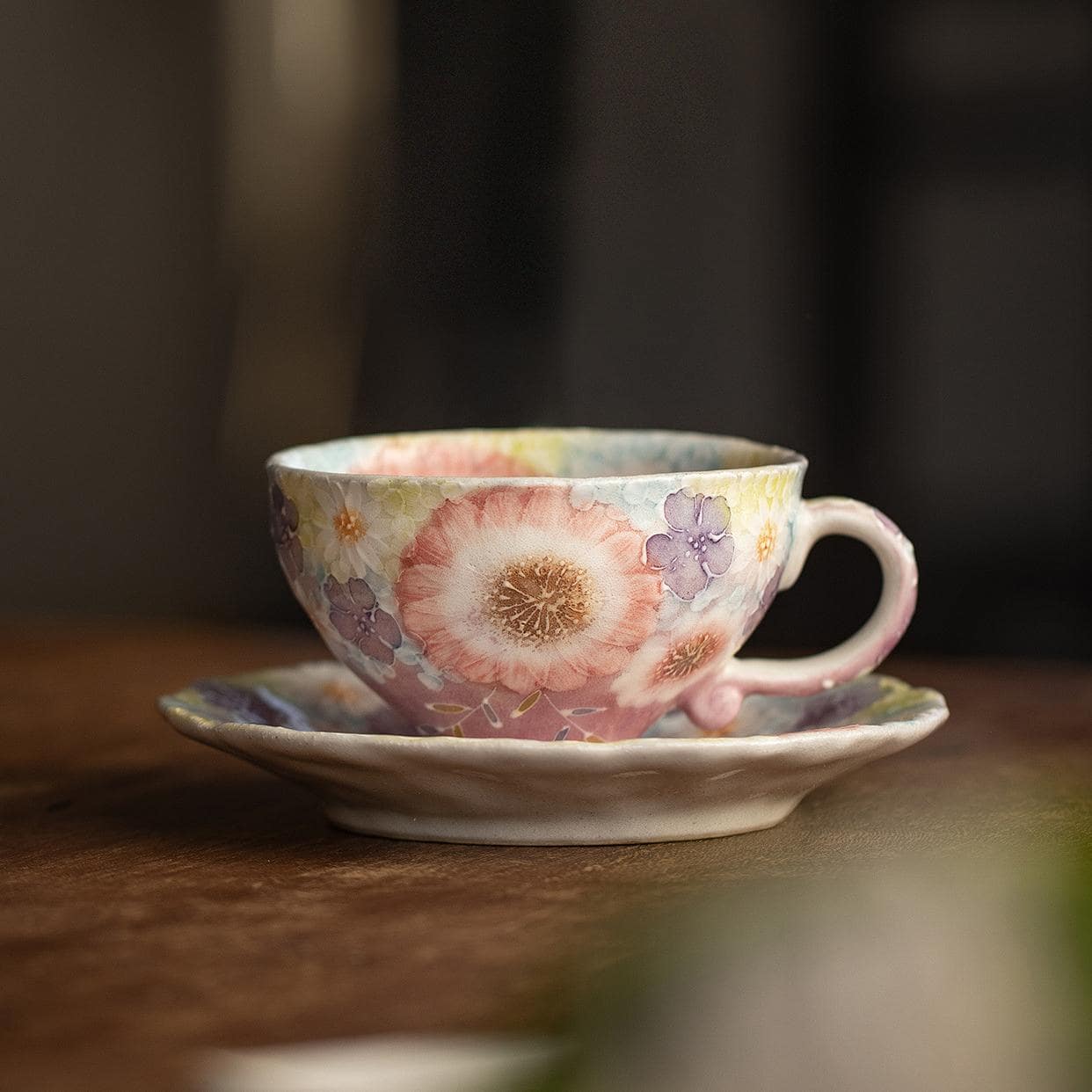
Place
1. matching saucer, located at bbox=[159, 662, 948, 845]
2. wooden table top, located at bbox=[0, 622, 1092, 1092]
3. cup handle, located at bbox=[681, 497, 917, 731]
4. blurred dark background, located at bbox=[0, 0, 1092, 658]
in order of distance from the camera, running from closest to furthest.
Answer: wooden table top, located at bbox=[0, 622, 1092, 1092]
matching saucer, located at bbox=[159, 662, 948, 845]
cup handle, located at bbox=[681, 497, 917, 731]
blurred dark background, located at bbox=[0, 0, 1092, 658]

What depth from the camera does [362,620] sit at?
54 cm

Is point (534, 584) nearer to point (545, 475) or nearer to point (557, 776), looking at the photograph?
point (557, 776)

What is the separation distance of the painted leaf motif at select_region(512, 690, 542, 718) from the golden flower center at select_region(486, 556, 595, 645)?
0.02 meters

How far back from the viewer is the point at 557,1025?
36cm

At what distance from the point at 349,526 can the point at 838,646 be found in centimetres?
18

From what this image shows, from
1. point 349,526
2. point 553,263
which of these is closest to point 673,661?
point 349,526

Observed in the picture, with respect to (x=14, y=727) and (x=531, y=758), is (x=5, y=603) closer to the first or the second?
(x=14, y=727)

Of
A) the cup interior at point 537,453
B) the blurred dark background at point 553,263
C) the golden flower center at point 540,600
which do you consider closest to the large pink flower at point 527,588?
the golden flower center at point 540,600

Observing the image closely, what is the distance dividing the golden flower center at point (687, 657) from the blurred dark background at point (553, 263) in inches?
34.7

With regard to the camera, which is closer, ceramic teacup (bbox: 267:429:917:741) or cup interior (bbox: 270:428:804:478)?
ceramic teacup (bbox: 267:429:917:741)

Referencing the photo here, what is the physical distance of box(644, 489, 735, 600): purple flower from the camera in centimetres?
52

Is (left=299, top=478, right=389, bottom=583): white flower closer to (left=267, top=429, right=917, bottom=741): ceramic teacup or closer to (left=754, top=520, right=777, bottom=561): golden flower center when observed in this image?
(left=267, top=429, right=917, bottom=741): ceramic teacup

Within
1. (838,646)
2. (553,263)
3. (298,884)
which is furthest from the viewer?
(553,263)

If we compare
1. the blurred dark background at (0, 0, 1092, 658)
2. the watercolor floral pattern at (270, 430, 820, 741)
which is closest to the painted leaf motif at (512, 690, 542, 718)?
the watercolor floral pattern at (270, 430, 820, 741)
